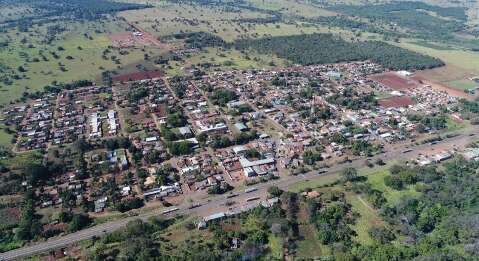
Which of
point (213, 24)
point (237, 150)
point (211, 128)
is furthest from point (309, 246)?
point (213, 24)

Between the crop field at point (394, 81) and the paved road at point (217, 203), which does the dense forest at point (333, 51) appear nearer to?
the crop field at point (394, 81)

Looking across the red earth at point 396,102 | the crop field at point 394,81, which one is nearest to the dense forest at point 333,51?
the crop field at point 394,81

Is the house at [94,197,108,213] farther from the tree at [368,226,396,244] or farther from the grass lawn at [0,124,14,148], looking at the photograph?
the tree at [368,226,396,244]

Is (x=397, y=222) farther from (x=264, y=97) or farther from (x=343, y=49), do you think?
(x=343, y=49)

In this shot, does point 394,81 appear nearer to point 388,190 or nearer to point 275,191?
point 388,190

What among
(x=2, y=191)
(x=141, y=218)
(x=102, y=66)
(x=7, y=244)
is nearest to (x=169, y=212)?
(x=141, y=218)

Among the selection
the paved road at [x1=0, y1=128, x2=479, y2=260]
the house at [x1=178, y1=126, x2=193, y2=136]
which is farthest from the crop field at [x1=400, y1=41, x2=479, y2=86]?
the house at [x1=178, y1=126, x2=193, y2=136]

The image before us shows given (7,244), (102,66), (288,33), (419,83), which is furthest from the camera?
(288,33)
